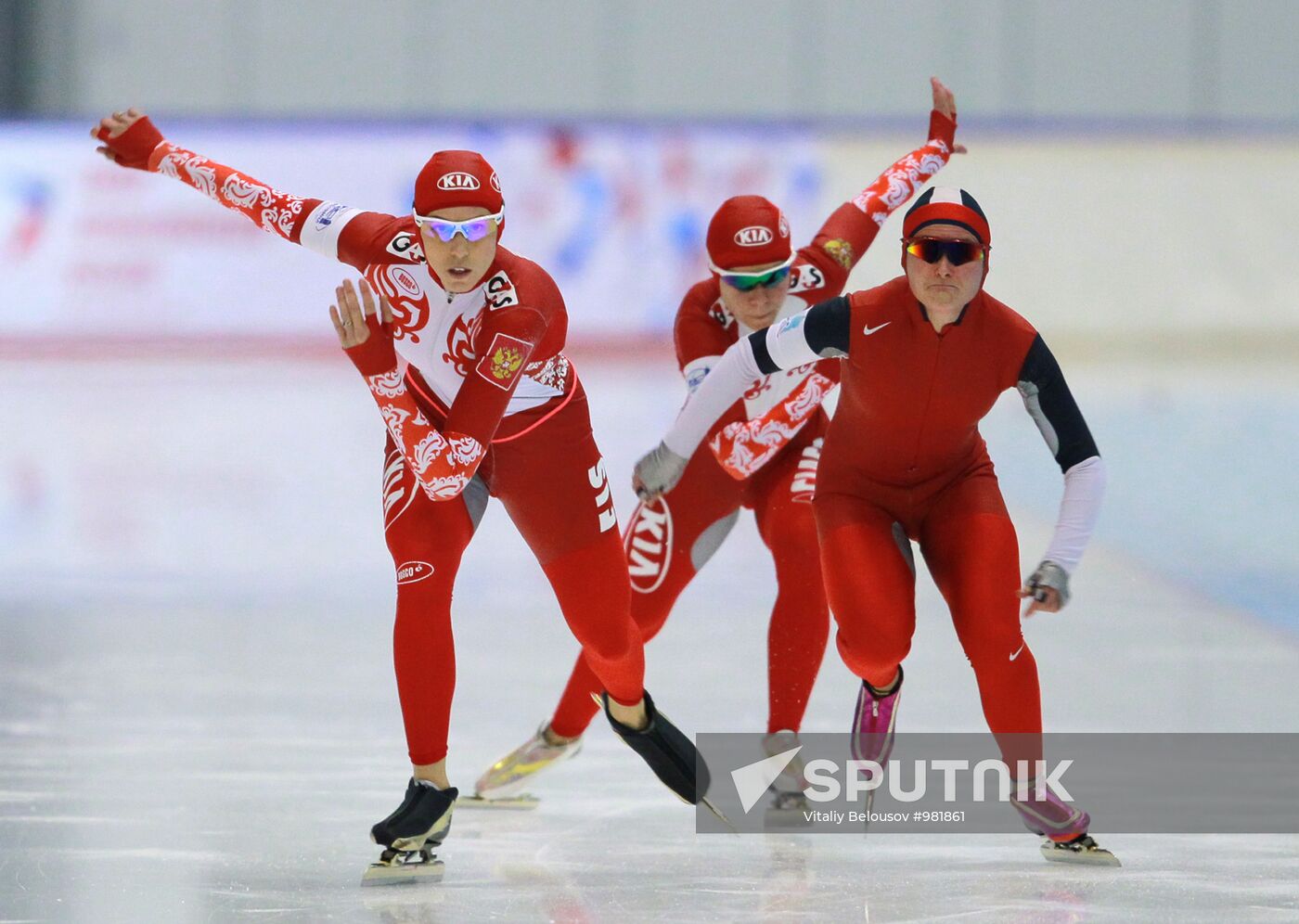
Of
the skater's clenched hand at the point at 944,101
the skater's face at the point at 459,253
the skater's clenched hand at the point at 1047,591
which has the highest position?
the skater's clenched hand at the point at 944,101

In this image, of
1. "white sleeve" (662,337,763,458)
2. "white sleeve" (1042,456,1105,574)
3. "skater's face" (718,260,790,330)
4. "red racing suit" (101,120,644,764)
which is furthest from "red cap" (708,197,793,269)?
"white sleeve" (1042,456,1105,574)

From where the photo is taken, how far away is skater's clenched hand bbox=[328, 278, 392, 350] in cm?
379

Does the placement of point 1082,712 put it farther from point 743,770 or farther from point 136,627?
point 136,627

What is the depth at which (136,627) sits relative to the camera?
6.45m

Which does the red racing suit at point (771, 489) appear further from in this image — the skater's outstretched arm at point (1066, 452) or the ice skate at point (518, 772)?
the skater's outstretched arm at point (1066, 452)

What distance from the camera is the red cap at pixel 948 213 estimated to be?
3.94 metres

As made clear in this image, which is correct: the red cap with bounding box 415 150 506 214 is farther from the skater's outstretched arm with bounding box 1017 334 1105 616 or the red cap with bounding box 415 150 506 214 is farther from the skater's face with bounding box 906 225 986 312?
the skater's outstretched arm with bounding box 1017 334 1105 616

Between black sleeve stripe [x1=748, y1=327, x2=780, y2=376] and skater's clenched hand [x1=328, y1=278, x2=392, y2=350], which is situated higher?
skater's clenched hand [x1=328, y1=278, x2=392, y2=350]

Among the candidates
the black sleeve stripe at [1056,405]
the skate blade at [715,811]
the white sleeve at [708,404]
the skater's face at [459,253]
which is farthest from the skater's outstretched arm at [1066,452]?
the skater's face at [459,253]

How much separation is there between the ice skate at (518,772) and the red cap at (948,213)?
1.70m

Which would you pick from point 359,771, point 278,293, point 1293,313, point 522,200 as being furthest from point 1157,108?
point 359,771

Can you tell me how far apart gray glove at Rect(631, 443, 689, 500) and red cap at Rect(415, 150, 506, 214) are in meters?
0.74

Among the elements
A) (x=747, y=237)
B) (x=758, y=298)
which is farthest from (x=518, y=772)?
(x=747, y=237)

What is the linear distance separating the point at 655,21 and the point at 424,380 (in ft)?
49.7
